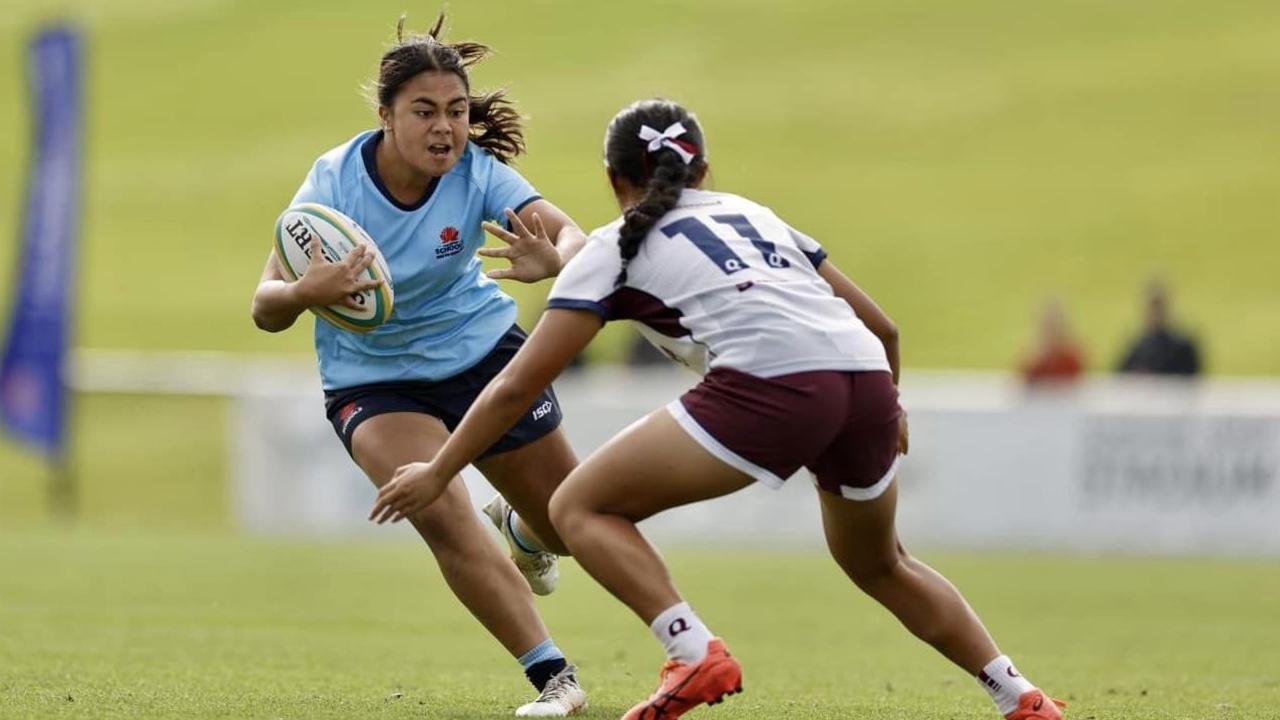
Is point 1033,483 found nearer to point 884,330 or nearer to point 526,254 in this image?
point 884,330

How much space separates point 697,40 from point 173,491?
90.9ft

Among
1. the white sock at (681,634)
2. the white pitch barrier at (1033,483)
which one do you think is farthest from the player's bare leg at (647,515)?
the white pitch barrier at (1033,483)

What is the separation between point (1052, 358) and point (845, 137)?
90.6 feet

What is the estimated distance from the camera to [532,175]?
43.1 metres

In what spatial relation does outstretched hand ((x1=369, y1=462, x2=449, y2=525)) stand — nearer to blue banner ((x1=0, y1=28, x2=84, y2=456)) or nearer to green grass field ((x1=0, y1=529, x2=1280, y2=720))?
green grass field ((x1=0, y1=529, x2=1280, y2=720))

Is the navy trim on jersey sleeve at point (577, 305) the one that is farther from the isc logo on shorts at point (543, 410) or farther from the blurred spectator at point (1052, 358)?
the blurred spectator at point (1052, 358)

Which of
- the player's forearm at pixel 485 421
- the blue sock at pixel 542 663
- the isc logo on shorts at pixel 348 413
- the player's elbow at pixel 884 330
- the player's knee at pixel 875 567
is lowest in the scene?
the blue sock at pixel 542 663

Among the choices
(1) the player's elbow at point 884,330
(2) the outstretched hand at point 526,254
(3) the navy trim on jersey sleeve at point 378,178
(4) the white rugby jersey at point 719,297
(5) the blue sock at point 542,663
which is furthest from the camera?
(3) the navy trim on jersey sleeve at point 378,178

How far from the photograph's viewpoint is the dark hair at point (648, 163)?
562 centimetres

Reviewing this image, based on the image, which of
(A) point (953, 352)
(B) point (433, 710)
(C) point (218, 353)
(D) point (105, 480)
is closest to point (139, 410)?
(D) point (105, 480)

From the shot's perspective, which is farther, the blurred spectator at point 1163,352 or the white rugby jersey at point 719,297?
the blurred spectator at point 1163,352

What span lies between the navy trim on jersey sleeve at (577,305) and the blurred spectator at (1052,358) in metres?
13.8

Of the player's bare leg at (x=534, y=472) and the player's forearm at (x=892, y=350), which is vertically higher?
the player's forearm at (x=892, y=350)

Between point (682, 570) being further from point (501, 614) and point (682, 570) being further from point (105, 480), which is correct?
point (105, 480)
